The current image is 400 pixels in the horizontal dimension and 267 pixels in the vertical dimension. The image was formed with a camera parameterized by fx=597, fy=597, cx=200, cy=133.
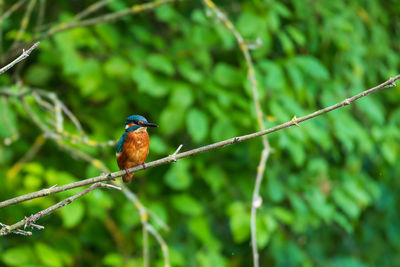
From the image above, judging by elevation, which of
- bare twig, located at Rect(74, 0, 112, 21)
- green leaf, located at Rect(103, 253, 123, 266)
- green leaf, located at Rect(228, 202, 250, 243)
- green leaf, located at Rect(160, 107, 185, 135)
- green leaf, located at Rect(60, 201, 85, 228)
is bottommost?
green leaf, located at Rect(103, 253, 123, 266)

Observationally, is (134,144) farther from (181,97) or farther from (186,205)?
(186,205)

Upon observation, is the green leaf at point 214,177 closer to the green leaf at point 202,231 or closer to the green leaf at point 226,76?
the green leaf at point 202,231

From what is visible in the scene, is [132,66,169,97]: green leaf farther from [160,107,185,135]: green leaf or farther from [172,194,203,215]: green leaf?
[172,194,203,215]: green leaf

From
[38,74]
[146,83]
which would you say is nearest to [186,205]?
[146,83]

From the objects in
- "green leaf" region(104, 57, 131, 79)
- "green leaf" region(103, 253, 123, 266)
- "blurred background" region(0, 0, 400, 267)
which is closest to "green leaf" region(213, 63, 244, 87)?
"blurred background" region(0, 0, 400, 267)

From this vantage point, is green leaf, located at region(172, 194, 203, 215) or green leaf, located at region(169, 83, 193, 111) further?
green leaf, located at region(172, 194, 203, 215)

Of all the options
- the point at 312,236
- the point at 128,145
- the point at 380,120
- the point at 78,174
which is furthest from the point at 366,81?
the point at 128,145

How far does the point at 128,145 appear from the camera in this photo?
231 centimetres

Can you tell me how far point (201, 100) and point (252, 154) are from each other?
58 centimetres

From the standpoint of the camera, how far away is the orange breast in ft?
7.52

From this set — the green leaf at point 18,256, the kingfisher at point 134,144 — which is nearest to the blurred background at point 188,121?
the green leaf at point 18,256

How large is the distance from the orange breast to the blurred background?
779mm

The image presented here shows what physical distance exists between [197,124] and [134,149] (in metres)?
1.02

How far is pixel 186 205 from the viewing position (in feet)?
11.6
